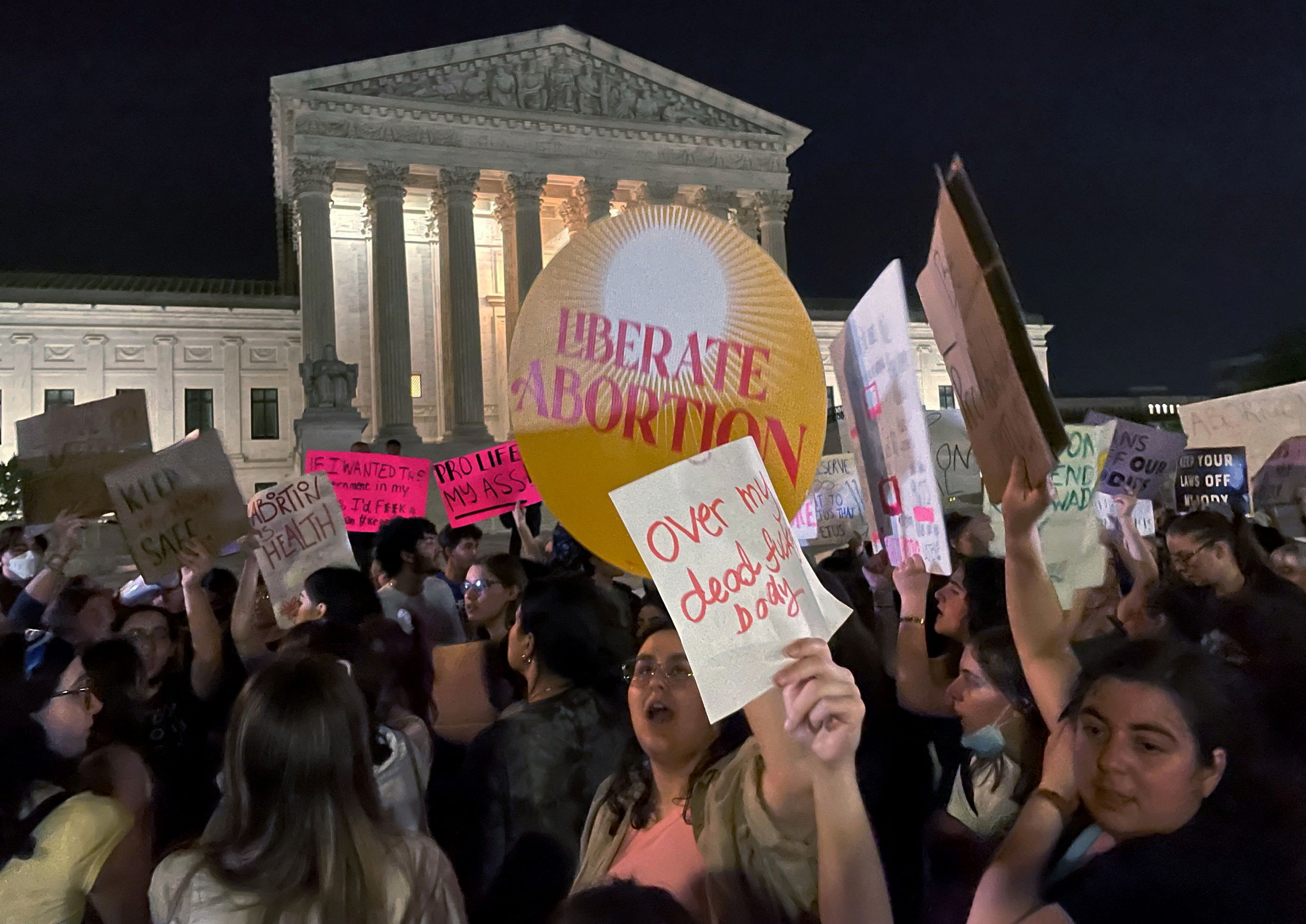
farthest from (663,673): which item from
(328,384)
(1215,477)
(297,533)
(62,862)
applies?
(328,384)

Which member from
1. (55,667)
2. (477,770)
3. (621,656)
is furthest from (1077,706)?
(55,667)

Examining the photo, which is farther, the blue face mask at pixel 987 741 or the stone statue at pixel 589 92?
the stone statue at pixel 589 92

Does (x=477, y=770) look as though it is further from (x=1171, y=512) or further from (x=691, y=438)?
(x=1171, y=512)

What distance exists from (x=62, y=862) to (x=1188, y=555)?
4.41 meters

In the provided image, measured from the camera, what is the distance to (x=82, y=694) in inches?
110

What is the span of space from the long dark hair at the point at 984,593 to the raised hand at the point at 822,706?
1.95 meters

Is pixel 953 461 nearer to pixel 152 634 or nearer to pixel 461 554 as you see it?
pixel 461 554

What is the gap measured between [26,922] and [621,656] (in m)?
1.65

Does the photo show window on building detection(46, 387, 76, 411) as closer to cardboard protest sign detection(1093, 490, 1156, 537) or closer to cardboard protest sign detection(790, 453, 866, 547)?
cardboard protest sign detection(790, 453, 866, 547)

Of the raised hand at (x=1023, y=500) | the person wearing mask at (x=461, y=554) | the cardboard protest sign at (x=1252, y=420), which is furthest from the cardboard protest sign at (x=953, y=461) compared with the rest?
the raised hand at (x=1023, y=500)

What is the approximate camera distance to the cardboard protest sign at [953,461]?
16938mm

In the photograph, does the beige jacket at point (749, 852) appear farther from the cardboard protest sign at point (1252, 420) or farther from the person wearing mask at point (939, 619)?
the cardboard protest sign at point (1252, 420)

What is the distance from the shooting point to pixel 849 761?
1.52 meters

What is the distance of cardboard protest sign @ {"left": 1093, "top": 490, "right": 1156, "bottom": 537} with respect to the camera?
633cm
